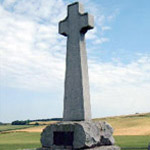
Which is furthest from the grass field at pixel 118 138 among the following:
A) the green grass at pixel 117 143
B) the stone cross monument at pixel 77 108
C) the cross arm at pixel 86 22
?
the cross arm at pixel 86 22

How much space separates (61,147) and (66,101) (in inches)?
60.9

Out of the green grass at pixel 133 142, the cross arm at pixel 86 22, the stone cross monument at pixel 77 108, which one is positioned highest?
the cross arm at pixel 86 22

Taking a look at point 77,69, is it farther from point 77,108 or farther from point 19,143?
point 19,143

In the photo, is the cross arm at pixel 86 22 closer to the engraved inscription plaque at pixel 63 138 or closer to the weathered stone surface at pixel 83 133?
the weathered stone surface at pixel 83 133

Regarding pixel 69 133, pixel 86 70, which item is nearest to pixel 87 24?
pixel 86 70

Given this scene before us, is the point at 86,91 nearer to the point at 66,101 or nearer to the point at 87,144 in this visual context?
the point at 66,101

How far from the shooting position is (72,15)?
913 centimetres

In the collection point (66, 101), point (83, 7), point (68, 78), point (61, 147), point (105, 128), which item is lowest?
point (61, 147)

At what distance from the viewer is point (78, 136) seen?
7.52 meters

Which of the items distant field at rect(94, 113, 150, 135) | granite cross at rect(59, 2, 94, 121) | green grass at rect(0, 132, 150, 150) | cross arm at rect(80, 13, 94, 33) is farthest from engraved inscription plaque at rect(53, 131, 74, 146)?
distant field at rect(94, 113, 150, 135)

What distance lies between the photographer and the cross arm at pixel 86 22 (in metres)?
8.64

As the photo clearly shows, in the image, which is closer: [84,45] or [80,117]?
[80,117]

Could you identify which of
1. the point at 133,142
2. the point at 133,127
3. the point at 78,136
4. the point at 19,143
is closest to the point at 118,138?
the point at 133,142

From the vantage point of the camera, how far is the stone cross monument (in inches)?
302
